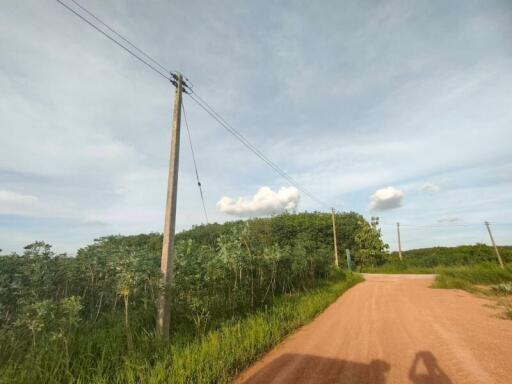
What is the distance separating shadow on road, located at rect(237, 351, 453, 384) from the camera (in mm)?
3760

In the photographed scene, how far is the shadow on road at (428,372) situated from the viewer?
11.9ft

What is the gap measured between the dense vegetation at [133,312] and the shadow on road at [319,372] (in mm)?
552

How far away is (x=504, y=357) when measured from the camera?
420 cm

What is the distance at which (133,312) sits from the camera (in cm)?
725

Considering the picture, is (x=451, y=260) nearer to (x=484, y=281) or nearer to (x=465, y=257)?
(x=465, y=257)

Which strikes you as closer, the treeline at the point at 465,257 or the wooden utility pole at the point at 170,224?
the wooden utility pole at the point at 170,224

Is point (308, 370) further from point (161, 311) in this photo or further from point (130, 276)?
point (130, 276)

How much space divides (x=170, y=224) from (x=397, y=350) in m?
5.02

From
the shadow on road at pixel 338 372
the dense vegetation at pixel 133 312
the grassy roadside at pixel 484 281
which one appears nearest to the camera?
the shadow on road at pixel 338 372

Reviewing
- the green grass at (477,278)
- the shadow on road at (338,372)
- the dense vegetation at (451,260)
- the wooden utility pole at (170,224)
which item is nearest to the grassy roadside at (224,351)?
the shadow on road at (338,372)

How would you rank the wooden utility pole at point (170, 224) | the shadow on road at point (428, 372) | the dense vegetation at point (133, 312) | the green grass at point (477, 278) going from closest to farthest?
the shadow on road at point (428, 372) < the dense vegetation at point (133, 312) < the wooden utility pole at point (170, 224) < the green grass at point (477, 278)

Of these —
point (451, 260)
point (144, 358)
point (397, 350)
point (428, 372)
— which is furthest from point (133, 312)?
point (451, 260)

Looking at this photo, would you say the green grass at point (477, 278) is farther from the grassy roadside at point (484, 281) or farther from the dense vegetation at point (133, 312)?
the dense vegetation at point (133, 312)

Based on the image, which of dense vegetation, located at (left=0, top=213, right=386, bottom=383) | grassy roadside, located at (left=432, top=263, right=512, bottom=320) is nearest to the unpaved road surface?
dense vegetation, located at (left=0, top=213, right=386, bottom=383)
